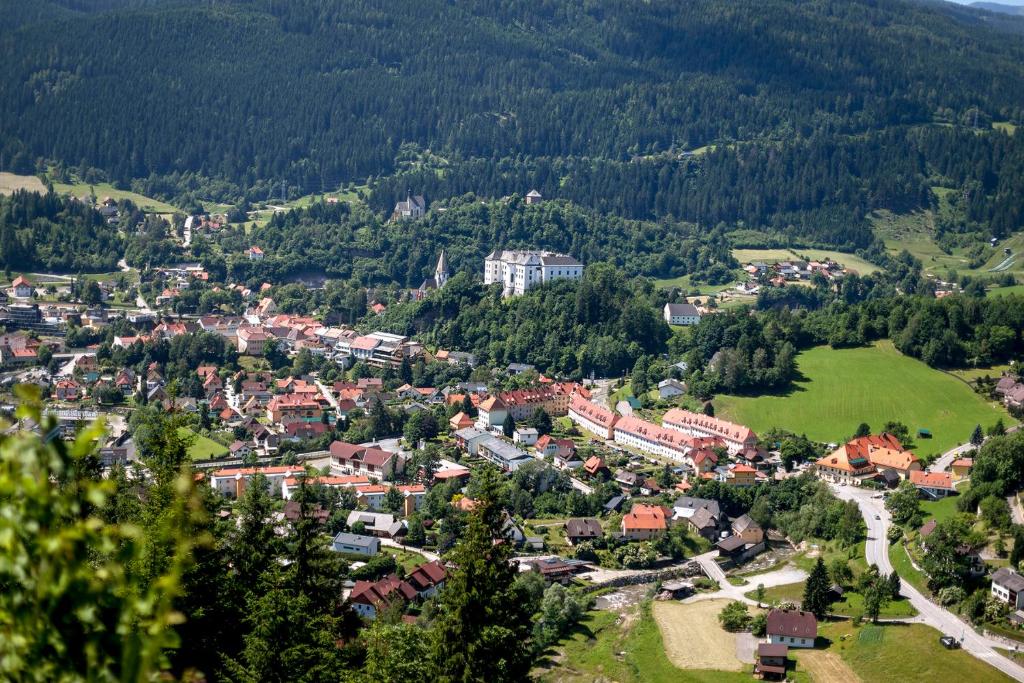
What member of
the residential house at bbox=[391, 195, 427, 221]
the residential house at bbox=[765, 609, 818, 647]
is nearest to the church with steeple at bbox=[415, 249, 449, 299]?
the residential house at bbox=[391, 195, 427, 221]

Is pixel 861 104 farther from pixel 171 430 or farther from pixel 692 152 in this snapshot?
pixel 171 430

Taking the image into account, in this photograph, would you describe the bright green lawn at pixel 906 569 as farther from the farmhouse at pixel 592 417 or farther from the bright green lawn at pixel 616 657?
the farmhouse at pixel 592 417

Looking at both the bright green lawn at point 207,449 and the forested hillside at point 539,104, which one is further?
the forested hillside at point 539,104

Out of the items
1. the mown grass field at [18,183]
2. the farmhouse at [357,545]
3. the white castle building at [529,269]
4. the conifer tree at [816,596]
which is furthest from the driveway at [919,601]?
the mown grass field at [18,183]

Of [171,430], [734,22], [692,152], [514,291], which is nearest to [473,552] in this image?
[171,430]

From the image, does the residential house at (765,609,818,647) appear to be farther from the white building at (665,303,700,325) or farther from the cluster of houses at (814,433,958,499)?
the white building at (665,303,700,325)
